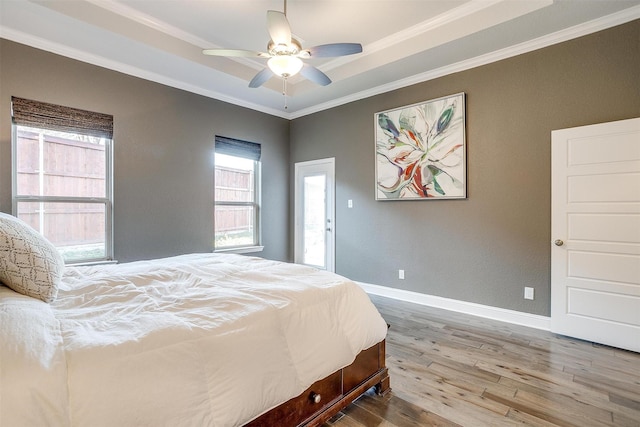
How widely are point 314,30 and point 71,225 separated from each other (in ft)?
11.1

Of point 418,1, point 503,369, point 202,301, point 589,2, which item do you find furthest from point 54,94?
point 589,2

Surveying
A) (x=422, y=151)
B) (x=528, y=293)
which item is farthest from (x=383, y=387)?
(x=422, y=151)

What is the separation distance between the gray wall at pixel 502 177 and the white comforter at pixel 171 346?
217cm

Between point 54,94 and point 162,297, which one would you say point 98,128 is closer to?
point 54,94

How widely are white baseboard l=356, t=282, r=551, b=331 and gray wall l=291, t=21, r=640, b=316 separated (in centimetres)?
7

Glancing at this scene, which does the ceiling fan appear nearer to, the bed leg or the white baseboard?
the bed leg

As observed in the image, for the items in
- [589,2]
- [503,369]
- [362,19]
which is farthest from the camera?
[362,19]

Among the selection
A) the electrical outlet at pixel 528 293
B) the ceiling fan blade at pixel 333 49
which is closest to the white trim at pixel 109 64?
the ceiling fan blade at pixel 333 49

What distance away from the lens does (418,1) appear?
2840mm

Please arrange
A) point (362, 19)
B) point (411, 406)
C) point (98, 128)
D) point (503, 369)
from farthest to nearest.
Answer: point (98, 128) → point (362, 19) → point (503, 369) → point (411, 406)

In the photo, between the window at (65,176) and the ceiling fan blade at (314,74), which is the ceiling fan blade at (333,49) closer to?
the ceiling fan blade at (314,74)

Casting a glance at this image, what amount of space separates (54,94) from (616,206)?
5.44m

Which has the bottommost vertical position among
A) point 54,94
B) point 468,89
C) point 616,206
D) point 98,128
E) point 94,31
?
point 616,206

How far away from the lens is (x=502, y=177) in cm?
332
